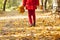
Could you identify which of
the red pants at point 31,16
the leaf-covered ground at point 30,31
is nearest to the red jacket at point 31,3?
the red pants at point 31,16

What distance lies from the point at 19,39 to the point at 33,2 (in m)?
3.18

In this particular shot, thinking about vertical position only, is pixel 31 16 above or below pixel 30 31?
above

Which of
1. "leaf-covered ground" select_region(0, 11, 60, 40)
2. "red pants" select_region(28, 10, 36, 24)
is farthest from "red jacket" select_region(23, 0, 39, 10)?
"leaf-covered ground" select_region(0, 11, 60, 40)

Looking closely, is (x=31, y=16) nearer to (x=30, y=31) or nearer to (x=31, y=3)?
(x=31, y=3)

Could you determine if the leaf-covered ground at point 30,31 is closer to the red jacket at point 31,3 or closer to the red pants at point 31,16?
the red pants at point 31,16

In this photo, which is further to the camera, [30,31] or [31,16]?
[31,16]

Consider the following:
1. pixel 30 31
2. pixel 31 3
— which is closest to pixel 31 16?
pixel 31 3

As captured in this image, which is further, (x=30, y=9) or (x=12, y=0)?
(x=12, y=0)

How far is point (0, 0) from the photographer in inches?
1453

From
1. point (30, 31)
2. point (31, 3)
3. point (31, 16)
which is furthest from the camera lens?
point (31, 16)

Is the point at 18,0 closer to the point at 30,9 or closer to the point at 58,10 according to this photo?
the point at 58,10

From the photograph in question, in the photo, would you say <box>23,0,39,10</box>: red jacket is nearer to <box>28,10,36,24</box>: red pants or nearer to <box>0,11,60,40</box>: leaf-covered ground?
<box>28,10,36,24</box>: red pants

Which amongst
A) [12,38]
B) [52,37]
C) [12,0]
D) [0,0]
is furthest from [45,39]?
[12,0]

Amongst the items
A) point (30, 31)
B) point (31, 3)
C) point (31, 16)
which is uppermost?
point (31, 3)
